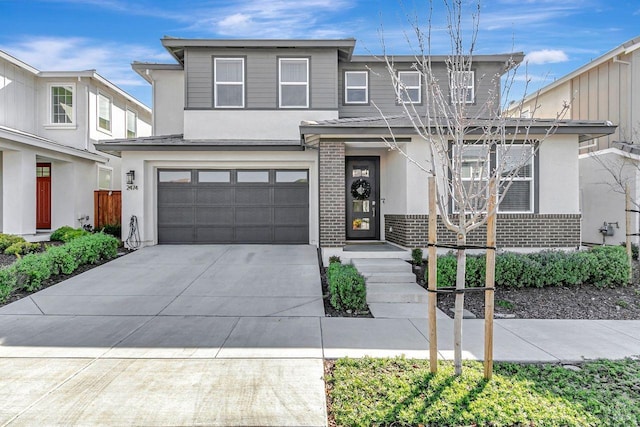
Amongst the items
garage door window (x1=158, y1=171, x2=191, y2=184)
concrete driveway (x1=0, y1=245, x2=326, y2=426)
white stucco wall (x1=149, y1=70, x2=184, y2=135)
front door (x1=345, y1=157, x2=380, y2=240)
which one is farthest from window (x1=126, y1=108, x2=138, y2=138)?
front door (x1=345, y1=157, x2=380, y2=240)

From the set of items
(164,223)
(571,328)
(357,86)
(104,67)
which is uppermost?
(104,67)

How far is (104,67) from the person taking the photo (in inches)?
626

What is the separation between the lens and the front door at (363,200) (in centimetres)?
1179

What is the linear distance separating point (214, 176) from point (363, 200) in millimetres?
4646

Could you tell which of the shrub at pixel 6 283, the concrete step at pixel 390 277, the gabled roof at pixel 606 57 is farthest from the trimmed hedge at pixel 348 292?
the gabled roof at pixel 606 57

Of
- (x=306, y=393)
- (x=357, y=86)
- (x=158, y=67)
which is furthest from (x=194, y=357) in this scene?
(x=158, y=67)

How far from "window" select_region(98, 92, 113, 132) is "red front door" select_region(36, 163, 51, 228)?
263 centimetres

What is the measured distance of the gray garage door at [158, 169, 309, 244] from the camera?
12.1 m

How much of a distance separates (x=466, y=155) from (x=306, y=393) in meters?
7.29

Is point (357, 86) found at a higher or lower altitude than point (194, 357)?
higher

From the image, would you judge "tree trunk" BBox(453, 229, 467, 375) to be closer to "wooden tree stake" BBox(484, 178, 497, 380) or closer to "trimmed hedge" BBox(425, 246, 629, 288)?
"wooden tree stake" BBox(484, 178, 497, 380)

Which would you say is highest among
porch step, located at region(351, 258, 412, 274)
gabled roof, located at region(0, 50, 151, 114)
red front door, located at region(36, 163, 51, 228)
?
gabled roof, located at region(0, 50, 151, 114)

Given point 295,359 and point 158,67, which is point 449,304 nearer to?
point 295,359

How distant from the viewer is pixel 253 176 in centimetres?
1222
